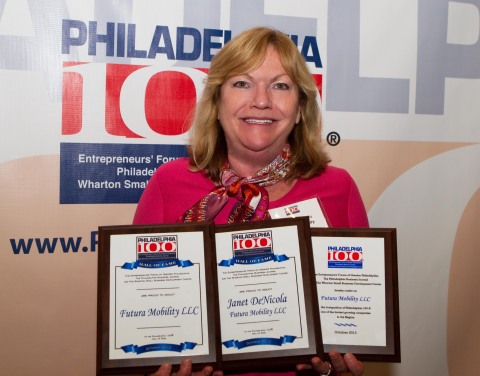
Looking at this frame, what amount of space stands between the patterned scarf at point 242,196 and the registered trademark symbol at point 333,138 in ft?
3.17

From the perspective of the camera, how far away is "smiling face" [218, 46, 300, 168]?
6.38 ft

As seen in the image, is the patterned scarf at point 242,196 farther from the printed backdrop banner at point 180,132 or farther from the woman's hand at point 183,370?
the printed backdrop banner at point 180,132

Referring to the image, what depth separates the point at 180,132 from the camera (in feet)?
9.04

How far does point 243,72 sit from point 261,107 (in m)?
0.15

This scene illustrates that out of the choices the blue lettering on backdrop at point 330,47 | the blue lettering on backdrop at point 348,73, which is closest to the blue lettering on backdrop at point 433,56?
the blue lettering on backdrop at point 330,47

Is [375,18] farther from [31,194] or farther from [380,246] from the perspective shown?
[31,194]

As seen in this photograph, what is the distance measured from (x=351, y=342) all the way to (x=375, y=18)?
1.97 m

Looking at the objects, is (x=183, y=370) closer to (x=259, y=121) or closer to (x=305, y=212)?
(x=305, y=212)

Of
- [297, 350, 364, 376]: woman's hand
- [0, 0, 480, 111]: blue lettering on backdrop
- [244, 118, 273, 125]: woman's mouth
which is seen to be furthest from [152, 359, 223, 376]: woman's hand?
[0, 0, 480, 111]: blue lettering on backdrop

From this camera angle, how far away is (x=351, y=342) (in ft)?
5.54

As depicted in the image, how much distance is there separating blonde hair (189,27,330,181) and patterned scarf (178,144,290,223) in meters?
0.06

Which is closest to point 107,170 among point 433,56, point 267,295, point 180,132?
point 180,132

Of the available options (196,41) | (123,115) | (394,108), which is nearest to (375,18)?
(394,108)

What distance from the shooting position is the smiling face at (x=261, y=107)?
195 centimetres
